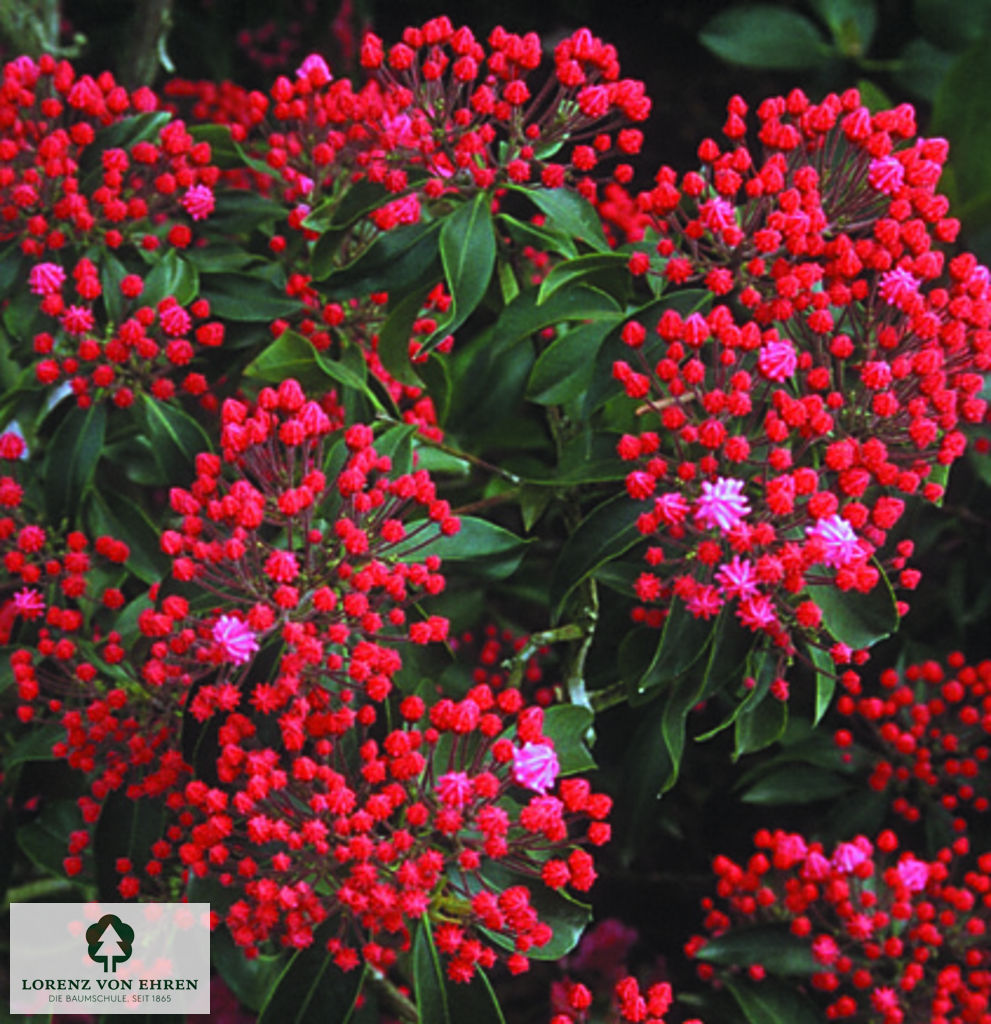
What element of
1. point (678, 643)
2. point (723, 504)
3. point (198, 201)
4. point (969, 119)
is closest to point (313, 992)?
point (678, 643)

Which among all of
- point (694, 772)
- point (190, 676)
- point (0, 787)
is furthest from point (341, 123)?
point (694, 772)

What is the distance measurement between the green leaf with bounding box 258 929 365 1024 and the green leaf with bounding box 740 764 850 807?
61cm

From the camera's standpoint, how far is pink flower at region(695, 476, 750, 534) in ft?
3.26

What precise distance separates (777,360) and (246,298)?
57 cm

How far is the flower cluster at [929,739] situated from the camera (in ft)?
4.75

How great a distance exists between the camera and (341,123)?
1308mm

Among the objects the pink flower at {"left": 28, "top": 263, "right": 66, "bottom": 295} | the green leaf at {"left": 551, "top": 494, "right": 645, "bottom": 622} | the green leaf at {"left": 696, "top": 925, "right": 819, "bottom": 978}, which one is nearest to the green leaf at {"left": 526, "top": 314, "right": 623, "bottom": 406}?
the green leaf at {"left": 551, "top": 494, "right": 645, "bottom": 622}

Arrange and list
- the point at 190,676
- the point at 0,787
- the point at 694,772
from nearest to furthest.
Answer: the point at 190,676, the point at 0,787, the point at 694,772

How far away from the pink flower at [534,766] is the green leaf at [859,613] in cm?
25

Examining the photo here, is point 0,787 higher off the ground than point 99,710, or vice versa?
point 99,710

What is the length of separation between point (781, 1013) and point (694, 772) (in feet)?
1.66

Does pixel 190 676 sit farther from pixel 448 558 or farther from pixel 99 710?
pixel 448 558

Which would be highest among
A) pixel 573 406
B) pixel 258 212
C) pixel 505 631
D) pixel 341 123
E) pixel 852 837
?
pixel 341 123

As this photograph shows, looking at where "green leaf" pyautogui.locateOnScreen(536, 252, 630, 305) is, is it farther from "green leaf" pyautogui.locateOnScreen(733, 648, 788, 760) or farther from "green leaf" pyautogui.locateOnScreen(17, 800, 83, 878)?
"green leaf" pyautogui.locateOnScreen(17, 800, 83, 878)
